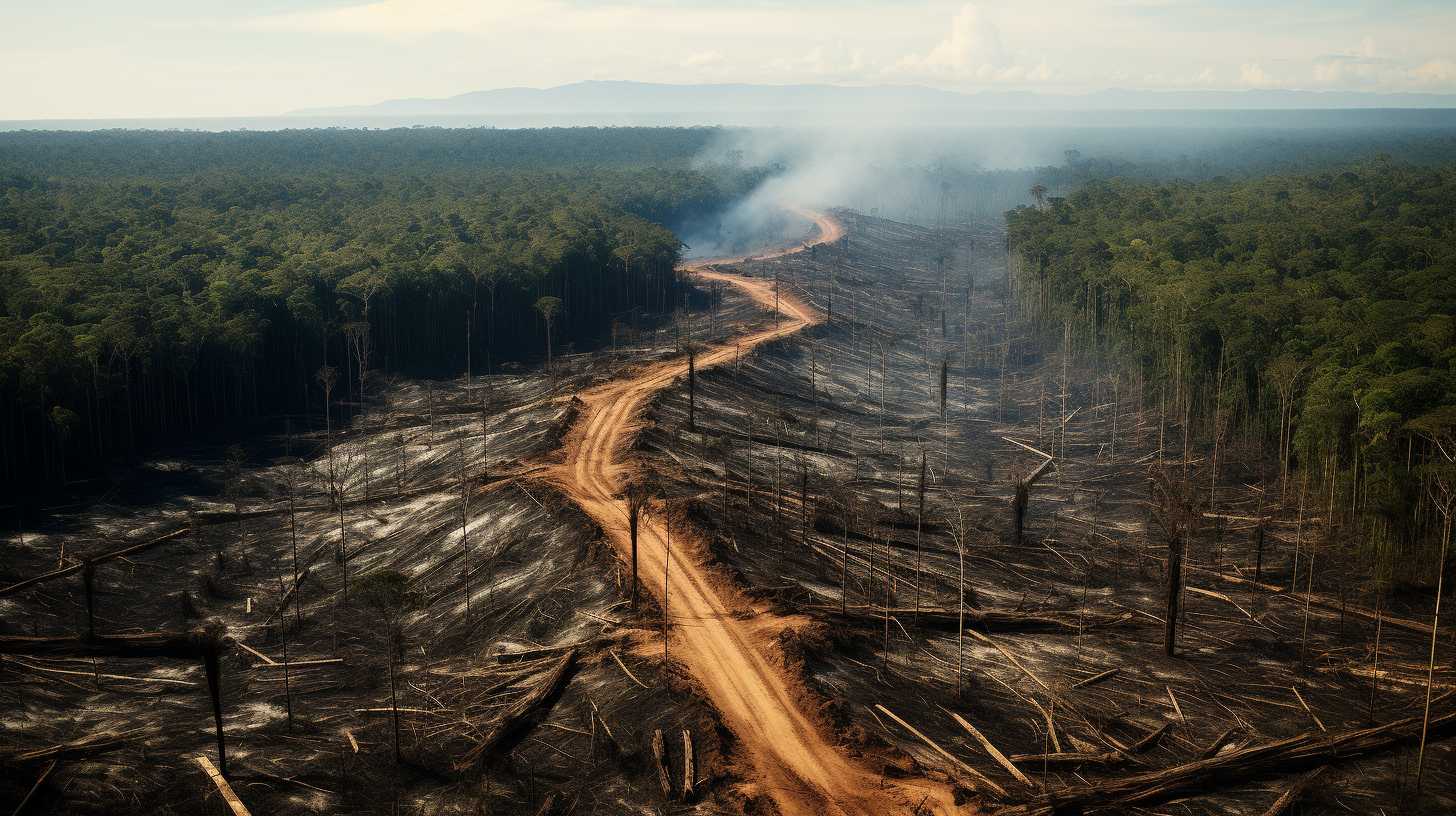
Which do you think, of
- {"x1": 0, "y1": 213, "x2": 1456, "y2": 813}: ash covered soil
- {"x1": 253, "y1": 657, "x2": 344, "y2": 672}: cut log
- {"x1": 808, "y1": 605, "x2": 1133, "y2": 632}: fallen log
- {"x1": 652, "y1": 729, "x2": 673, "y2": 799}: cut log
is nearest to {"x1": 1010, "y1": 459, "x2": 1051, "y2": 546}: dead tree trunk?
{"x1": 0, "y1": 213, "x2": 1456, "y2": 813}: ash covered soil

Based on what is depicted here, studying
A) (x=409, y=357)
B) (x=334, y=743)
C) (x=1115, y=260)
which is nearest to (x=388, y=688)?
(x=334, y=743)

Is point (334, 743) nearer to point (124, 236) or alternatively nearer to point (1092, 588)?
point (1092, 588)

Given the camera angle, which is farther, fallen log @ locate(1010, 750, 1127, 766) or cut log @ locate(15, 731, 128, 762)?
fallen log @ locate(1010, 750, 1127, 766)

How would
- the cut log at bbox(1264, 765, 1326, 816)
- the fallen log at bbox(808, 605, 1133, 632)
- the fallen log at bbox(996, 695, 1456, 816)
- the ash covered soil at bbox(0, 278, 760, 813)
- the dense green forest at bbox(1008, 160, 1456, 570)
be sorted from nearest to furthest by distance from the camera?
the fallen log at bbox(996, 695, 1456, 816)
the cut log at bbox(1264, 765, 1326, 816)
the ash covered soil at bbox(0, 278, 760, 813)
the fallen log at bbox(808, 605, 1133, 632)
the dense green forest at bbox(1008, 160, 1456, 570)

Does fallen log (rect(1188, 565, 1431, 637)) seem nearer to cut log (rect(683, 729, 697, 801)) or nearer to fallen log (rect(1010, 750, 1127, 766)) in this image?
fallen log (rect(1010, 750, 1127, 766))

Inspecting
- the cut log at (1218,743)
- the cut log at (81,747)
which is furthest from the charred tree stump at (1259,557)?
the cut log at (81,747)

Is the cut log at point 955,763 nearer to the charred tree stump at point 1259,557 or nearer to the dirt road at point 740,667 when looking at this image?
the dirt road at point 740,667
